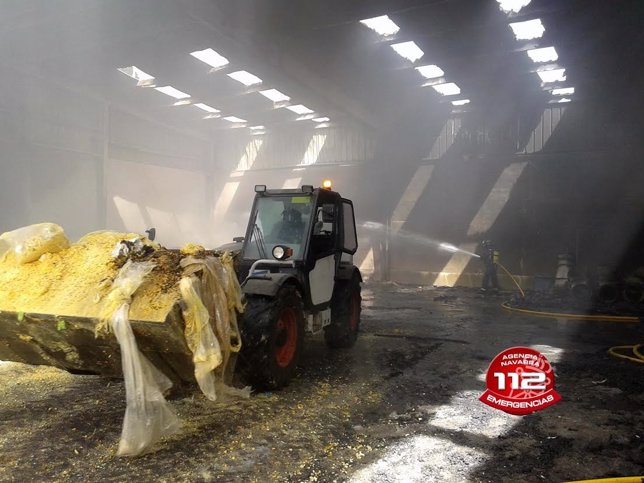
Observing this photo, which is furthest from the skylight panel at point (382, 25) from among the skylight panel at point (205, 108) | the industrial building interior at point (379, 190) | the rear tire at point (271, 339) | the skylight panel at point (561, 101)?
the skylight panel at point (205, 108)

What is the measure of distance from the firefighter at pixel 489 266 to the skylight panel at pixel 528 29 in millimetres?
5192

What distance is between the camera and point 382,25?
24.7 ft

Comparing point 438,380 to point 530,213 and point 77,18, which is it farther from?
point 530,213

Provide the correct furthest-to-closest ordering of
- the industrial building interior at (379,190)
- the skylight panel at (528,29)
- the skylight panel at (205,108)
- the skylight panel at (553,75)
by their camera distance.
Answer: the skylight panel at (205,108)
the skylight panel at (553,75)
the skylight panel at (528,29)
the industrial building interior at (379,190)

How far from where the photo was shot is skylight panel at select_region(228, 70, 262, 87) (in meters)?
9.84

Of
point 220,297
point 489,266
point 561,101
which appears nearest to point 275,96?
point 489,266

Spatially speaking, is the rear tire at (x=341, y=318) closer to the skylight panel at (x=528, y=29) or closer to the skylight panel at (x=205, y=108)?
the skylight panel at (x=528, y=29)

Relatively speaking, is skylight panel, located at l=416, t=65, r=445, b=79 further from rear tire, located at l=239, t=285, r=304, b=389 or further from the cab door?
rear tire, located at l=239, t=285, r=304, b=389

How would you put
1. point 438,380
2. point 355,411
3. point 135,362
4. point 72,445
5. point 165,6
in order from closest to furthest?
point 135,362
point 72,445
point 355,411
point 438,380
point 165,6

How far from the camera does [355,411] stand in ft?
12.6

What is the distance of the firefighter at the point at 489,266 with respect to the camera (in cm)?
1127

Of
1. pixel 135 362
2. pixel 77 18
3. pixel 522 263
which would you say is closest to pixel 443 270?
pixel 522 263

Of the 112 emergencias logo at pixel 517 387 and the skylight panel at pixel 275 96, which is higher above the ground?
the skylight panel at pixel 275 96

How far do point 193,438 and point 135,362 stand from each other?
0.83 m
